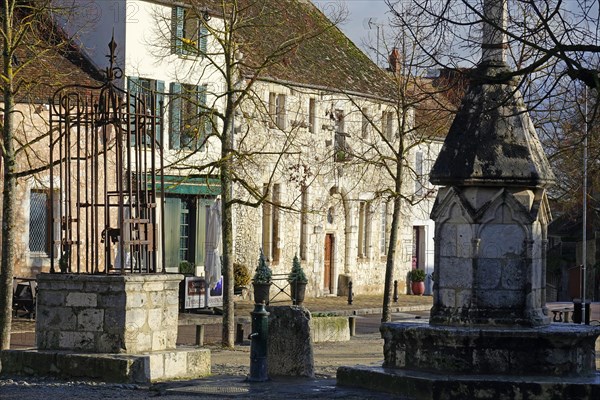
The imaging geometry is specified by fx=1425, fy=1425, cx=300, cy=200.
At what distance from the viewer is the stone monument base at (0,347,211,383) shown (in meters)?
17.0

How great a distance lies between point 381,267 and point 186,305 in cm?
1790

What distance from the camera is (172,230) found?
4184cm

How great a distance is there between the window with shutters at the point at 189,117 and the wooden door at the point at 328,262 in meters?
10.5

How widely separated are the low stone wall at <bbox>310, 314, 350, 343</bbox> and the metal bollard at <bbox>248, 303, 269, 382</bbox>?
1032 cm

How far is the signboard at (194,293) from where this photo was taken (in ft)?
122

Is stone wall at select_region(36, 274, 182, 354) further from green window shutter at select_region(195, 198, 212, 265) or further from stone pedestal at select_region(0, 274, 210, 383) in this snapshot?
Answer: green window shutter at select_region(195, 198, 212, 265)

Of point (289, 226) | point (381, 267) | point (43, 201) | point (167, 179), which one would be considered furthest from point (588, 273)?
point (43, 201)

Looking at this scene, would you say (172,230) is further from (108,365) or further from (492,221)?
(492,221)

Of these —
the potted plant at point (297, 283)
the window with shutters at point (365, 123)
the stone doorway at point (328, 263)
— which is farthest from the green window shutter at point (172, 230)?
the stone doorway at point (328, 263)

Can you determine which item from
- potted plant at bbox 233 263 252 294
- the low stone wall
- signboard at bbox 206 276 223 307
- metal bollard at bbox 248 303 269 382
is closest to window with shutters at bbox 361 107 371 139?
the low stone wall

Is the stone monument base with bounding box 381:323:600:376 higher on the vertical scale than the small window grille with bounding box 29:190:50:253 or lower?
lower

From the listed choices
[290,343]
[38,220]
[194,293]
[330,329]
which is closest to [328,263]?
[194,293]

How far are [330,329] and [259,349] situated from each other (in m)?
11.2

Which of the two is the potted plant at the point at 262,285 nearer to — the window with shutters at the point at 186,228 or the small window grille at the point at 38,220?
the small window grille at the point at 38,220
